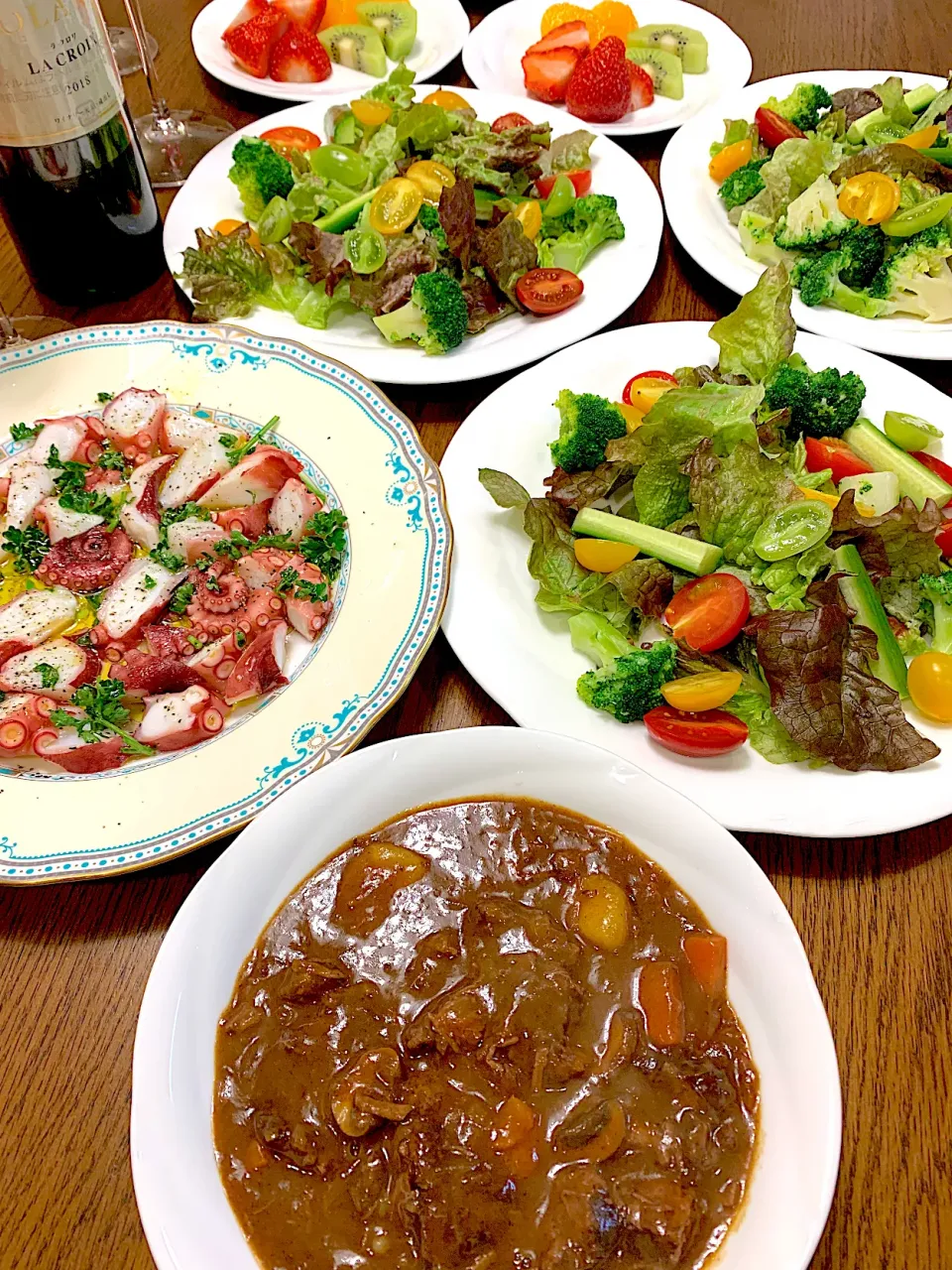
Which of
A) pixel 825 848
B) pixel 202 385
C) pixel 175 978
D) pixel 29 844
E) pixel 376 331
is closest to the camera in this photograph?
pixel 175 978

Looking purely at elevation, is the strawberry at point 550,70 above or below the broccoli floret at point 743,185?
above

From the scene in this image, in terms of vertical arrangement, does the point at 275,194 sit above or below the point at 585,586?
above

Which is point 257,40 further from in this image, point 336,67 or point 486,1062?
point 486,1062

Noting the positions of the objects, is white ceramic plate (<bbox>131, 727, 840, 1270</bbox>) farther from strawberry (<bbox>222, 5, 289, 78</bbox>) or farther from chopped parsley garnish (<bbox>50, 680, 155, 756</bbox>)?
strawberry (<bbox>222, 5, 289, 78</bbox>)

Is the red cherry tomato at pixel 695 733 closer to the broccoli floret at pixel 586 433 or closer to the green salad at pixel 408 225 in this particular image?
the broccoli floret at pixel 586 433

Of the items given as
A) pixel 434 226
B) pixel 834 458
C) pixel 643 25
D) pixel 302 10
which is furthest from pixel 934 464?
pixel 302 10

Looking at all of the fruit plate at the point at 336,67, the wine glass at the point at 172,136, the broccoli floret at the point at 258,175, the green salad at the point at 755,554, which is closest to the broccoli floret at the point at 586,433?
the green salad at the point at 755,554

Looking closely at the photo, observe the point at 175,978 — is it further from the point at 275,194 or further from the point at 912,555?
the point at 275,194

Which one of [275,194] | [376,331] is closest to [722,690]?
[376,331]
